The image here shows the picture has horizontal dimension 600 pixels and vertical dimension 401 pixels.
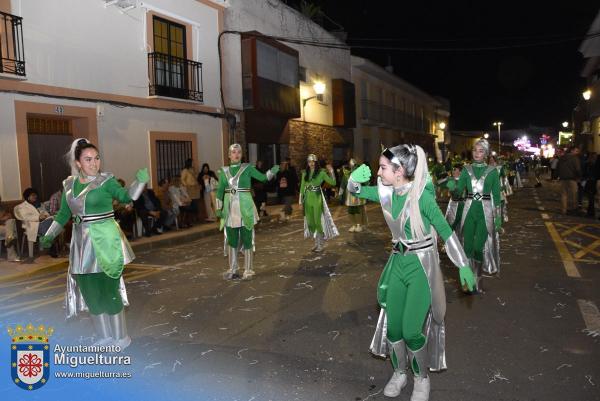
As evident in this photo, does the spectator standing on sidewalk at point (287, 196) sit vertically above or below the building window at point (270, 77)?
below

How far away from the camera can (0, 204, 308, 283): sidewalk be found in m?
8.55

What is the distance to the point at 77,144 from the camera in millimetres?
4566

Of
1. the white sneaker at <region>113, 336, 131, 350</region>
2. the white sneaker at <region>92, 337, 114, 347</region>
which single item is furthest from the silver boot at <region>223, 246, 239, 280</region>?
the white sneaker at <region>92, 337, 114, 347</region>

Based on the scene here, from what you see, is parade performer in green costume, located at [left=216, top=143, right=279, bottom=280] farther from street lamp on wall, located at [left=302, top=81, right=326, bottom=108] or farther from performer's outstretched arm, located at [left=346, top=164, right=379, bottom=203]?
street lamp on wall, located at [left=302, top=81, right=326, bottom=108]

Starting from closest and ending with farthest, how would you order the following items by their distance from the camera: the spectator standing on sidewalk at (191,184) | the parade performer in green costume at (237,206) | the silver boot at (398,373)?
the silver boot at (398,373), the parade performer in green costume at (237,206), the spectator standing on sidewalk at (191,184)

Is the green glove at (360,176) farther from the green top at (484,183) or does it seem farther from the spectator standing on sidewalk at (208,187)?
the spectator standing on sidewalk at (208,187)

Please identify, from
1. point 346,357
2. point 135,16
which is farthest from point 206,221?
point 346,357

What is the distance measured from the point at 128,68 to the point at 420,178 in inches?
480

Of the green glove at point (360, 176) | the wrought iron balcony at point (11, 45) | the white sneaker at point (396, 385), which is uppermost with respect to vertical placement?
the wrought iron balcony at point (11, 45)

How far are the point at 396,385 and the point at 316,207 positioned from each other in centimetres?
606

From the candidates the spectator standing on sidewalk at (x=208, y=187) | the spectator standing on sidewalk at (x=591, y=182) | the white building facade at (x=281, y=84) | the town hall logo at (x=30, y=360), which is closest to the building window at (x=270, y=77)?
the white building facade at (x=281, y=84)

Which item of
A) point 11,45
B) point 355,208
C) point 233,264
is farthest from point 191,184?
point 233,264

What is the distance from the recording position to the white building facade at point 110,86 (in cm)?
1085

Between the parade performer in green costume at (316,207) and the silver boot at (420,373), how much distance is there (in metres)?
6.10
